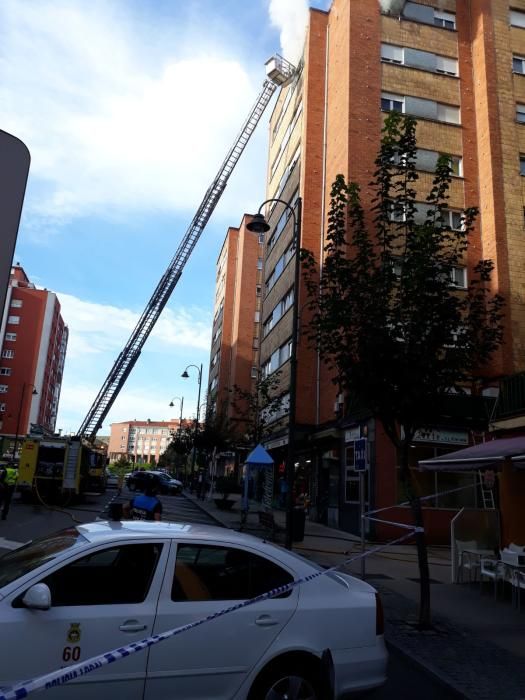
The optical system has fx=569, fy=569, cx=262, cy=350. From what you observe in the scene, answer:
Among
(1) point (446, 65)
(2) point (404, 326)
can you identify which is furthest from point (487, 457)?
(1) point (446, 65)

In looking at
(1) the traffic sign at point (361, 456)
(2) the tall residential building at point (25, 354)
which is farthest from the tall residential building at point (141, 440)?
(1) the traffic sign at point (361, 456)

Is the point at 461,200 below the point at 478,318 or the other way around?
the other way around

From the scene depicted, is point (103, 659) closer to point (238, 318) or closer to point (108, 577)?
point (108, 577)

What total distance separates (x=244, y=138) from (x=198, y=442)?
25758mm

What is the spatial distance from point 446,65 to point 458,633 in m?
26.9

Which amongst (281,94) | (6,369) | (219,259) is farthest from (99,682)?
(6,369)

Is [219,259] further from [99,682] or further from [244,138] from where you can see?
[99,682]

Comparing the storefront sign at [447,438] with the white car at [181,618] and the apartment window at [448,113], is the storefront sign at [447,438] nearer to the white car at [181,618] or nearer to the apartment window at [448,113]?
the apartment window at [448,113]

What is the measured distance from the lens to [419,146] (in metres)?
24.8

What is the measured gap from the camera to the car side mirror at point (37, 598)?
3268mm

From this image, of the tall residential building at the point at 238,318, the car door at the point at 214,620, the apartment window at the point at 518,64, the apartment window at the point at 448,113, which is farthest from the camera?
the tall residential building at the point at 238,318

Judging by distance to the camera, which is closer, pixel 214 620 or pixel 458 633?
pixel 214 620

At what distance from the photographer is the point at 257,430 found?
23.7 metres

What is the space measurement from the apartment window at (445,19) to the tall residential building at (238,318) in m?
30.6
